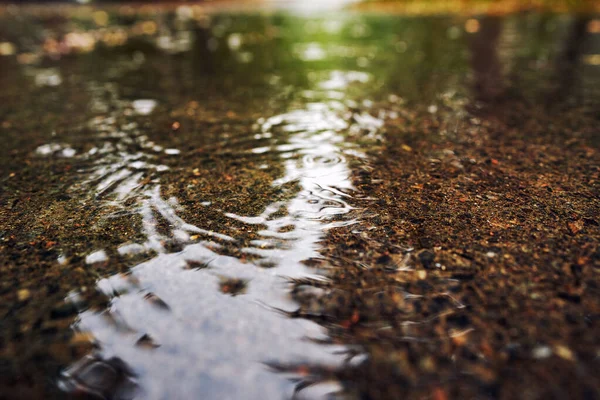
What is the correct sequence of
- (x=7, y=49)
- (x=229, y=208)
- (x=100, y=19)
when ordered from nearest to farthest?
(x=229, y=208) → (x=7, y=49) → (x=100, y=19)

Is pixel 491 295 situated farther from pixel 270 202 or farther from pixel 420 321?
pixel 270 202

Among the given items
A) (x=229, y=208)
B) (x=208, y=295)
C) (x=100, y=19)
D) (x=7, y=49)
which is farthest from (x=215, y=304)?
(x=100, y=19)

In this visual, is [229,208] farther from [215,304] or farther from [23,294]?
[23,294]

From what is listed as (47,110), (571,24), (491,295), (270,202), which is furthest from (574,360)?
(571,24)

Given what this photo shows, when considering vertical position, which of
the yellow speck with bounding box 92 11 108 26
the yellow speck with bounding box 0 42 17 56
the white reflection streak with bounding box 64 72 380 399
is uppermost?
the yellow speck with bounding box 92 11 108 26

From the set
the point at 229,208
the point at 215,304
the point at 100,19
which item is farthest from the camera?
the point at 100,19

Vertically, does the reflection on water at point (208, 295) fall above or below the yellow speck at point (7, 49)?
below

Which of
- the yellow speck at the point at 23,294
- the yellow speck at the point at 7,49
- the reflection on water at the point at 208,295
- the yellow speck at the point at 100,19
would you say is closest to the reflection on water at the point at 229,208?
the reflection on water at the point at 208,295

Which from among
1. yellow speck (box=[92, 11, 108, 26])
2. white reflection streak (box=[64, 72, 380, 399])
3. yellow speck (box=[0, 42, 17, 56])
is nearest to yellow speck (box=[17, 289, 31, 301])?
white reflection streak (box=[64, 72, 380, 399])

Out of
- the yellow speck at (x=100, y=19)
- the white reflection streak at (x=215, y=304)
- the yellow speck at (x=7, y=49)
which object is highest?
the yellow speck at (x=100, y=19)

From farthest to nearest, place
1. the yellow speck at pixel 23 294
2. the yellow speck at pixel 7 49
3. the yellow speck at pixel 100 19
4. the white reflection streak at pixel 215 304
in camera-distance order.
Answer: the yellow speck at pixel 100 19
the yellow speck at pixel 7 49
the yellow speck at pixel 23 294
the white reflection streak at pixel 215 304

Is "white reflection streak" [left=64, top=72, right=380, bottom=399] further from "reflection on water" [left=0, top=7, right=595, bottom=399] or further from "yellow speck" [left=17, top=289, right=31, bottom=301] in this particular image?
"yellow speck" [left=17, top=289, right=31, bottom=301]

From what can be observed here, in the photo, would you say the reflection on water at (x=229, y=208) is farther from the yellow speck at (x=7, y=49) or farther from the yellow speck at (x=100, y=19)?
the yellow speck at (x=100, y=19)
